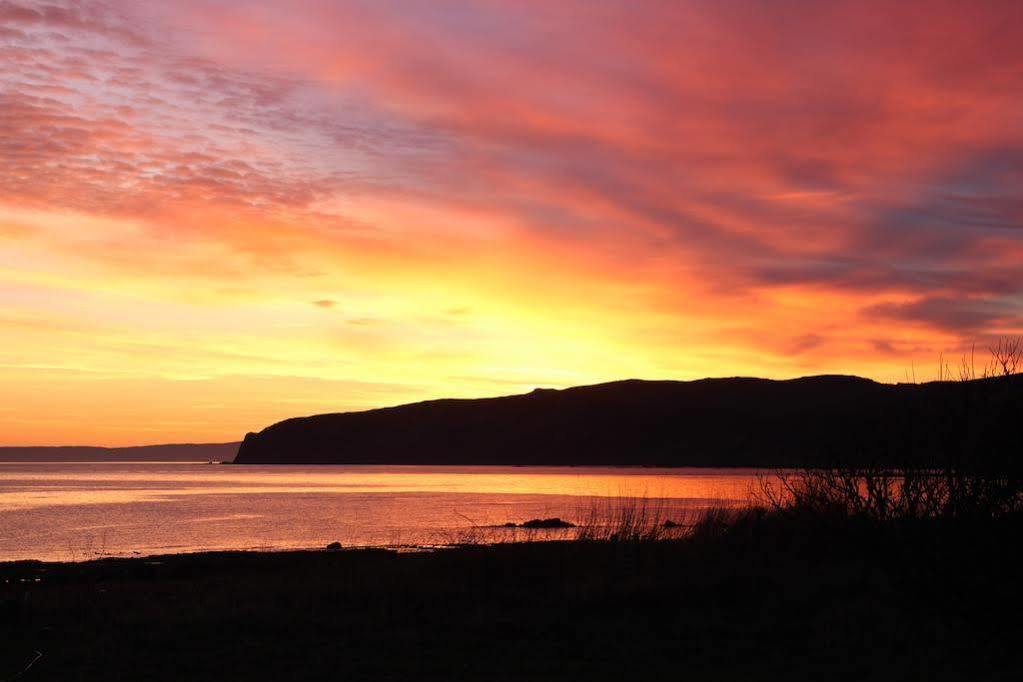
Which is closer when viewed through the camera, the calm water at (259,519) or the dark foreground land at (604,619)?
the dark foreground land at (604,619)

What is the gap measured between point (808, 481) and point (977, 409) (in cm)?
462

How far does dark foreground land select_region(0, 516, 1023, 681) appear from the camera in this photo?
1008cm

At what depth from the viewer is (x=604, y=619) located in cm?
1262

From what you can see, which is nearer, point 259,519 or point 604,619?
point 604,619

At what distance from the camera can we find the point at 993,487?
1269cm

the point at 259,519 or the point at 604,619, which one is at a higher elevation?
the point at 604,619

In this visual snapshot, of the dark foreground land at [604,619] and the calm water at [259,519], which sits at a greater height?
the dark foreground land at [604,619]

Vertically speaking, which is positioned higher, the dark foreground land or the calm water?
the dark foreground land

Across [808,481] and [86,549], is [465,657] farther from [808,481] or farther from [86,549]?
[86,549]

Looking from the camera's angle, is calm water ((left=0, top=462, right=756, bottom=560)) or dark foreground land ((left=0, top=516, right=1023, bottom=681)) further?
calm water ((left=0, top=462, right=756, bottom=560))

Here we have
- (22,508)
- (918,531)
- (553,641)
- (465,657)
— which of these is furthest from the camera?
(22,508)

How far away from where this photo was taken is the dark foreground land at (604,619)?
33.1 ft

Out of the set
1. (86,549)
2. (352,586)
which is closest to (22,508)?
(86,549)

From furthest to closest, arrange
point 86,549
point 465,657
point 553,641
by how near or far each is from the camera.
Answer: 1. point 86,549
2. point 553,641
3. point 465,657
